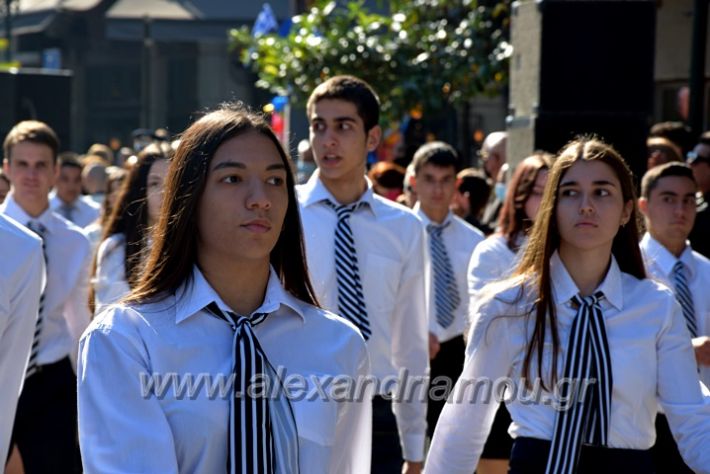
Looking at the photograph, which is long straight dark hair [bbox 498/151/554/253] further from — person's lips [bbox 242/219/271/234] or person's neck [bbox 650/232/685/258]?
person's lips [bbox 242/219/271/234]

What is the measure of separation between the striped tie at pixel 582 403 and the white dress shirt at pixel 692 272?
165cm

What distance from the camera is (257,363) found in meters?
3.50

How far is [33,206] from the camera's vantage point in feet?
26.0

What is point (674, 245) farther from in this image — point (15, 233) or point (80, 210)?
point (80, 210)

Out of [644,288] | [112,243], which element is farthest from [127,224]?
[644,288]

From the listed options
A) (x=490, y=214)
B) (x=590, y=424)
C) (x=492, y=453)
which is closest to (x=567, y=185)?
(x=590, y=424)

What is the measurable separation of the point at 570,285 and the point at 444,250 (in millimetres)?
4071

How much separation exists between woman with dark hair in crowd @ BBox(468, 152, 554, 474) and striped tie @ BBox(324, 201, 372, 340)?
84cm

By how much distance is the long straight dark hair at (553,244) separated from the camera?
483 cm

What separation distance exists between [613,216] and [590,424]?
2.51 ft

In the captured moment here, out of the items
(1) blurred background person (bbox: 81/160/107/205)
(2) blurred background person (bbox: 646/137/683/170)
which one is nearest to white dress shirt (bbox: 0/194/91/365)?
(2) blurred background person (bbox: 646/137/683/170)

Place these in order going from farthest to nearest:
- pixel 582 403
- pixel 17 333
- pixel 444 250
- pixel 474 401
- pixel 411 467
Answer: pixel 444 250 → pixel 411 467 → pixel 17 333 → pixel 474 401 → pixel 582 403

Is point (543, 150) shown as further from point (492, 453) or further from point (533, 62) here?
point (492, 453)

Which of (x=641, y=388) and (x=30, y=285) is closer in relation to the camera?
(x=641, y=388)
